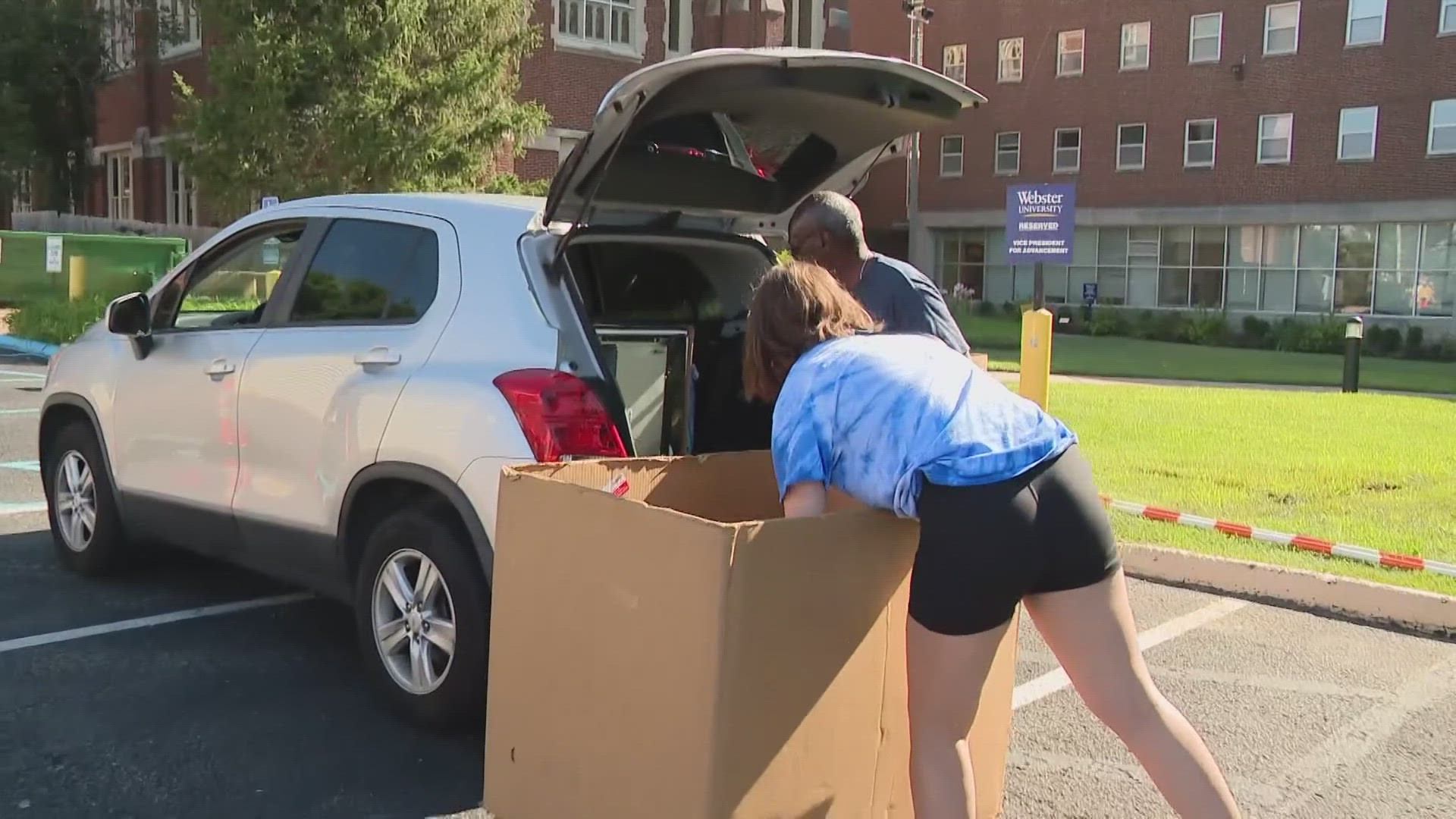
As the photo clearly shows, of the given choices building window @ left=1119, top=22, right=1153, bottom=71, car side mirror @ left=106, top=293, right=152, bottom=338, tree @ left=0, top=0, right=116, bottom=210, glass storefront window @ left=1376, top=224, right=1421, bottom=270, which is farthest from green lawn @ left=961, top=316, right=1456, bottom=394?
tree @ left=0, top=0, right=116, bottom=210

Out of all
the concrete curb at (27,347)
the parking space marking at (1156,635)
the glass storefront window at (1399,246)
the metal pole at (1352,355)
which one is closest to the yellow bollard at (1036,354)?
the parking space marking at (1156,635)

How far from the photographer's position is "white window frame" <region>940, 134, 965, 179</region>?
143 feet

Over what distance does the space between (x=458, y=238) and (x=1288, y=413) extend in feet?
35.3

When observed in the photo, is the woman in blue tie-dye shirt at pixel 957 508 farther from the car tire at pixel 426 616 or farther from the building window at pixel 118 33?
the building window at pixel 118 33

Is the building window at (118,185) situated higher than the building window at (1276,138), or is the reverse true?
the building window at (1276,138)

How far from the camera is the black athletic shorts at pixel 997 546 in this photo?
2.71 m

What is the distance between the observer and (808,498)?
2779mm

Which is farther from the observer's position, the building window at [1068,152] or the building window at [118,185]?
the building window at [1068,152]

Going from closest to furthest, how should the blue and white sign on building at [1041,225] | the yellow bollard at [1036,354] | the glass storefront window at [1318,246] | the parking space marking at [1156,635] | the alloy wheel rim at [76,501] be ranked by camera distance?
the parking space marking at [1156,635], the alloy wheel rim at [76,501], the yellow bollard at [1036,354], the blue and white sign on building at [1041,225], the glass storefront window at [1318,246]

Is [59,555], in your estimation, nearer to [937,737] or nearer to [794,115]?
[794,115]

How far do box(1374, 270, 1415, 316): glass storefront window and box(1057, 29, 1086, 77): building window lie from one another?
1122cm

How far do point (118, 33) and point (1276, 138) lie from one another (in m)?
31.9

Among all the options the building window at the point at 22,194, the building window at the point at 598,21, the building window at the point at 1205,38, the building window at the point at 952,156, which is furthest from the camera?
the building window at the point at 952,156

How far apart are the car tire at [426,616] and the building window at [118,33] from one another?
29609 millimetres
